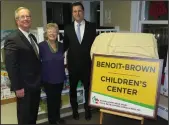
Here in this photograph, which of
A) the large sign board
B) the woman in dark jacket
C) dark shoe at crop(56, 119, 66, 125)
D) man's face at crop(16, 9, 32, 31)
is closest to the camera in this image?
man's face at crop(16, 9, 32, 31)

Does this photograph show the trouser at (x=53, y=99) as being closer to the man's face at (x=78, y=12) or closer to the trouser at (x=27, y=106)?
the trouser at (x=27, y=106)

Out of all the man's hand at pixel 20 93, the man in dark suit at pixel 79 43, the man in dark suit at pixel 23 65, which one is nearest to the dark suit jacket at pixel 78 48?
the man in dark suit at pixel 79 43

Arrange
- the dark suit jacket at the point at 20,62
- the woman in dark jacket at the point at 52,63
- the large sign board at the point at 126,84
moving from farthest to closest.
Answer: the woman in dark jacket at the point at 52,63 < the large sign board at the point at 126,84 < the dark suit jacket at the point at 20,62

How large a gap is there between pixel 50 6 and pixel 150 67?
9.87ft

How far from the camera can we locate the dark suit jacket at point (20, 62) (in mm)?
1780

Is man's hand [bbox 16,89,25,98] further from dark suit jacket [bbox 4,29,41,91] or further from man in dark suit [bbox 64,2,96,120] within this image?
man in dark suit [bbox 64,2,96,120]

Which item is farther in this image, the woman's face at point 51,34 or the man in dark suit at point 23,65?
the woman's face at point 51,34

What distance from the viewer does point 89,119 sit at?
2.70 m

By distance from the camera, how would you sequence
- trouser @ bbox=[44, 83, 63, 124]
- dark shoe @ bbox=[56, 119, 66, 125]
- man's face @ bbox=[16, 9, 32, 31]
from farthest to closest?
dark shoe @ bbox=[56, 119, 66, 125] → trouser @ bbox=[44, 83, 63, 124] → man's face @ bbox=[16, 9, 32, 31]

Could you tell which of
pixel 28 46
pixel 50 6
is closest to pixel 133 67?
pixel 28 46

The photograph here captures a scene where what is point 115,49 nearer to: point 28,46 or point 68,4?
point 28,46

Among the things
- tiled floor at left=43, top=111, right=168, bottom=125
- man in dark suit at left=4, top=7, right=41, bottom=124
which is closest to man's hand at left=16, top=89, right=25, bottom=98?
man in dark suit at left=4, top=7, right=41, bottom=124

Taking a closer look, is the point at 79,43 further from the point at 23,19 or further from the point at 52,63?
the point at 23,19

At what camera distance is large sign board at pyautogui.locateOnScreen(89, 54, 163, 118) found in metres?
2.04
